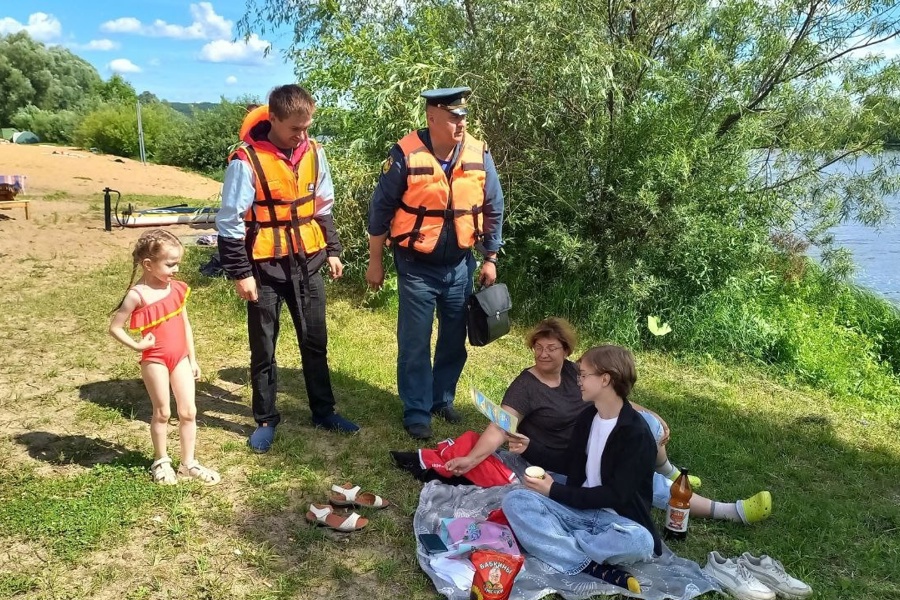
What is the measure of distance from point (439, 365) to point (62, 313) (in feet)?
12.7

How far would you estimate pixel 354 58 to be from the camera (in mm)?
7531

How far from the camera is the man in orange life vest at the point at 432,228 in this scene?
13.2 feet

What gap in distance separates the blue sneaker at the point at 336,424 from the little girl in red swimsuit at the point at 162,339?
0.88 metres

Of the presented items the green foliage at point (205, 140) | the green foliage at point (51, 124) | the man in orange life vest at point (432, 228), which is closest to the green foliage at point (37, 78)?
the green foliage at point (51, 124)

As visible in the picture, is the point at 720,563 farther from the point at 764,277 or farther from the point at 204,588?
the point at 764,277

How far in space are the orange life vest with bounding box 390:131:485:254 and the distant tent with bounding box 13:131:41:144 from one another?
108ft

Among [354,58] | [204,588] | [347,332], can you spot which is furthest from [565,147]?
[204,588]

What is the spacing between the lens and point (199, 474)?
362 cm

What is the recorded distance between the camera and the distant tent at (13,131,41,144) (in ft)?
101

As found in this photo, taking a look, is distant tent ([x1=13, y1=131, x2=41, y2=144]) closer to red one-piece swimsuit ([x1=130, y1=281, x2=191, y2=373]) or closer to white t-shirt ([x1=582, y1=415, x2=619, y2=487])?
red one-piece swimsuit ([x1=130, y1=281, x2=191, y2=373])

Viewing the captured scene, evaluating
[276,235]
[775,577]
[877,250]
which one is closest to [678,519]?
[775,577]

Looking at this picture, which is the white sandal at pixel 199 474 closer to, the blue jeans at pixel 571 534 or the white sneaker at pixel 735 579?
the blue jeans at pixel 571 534

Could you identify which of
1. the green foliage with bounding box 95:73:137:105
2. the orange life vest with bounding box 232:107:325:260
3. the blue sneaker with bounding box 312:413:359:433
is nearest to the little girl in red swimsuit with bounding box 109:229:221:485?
the orange life vest with bounding box 232:107:325:260

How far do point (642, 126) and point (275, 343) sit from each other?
4.55 metres
